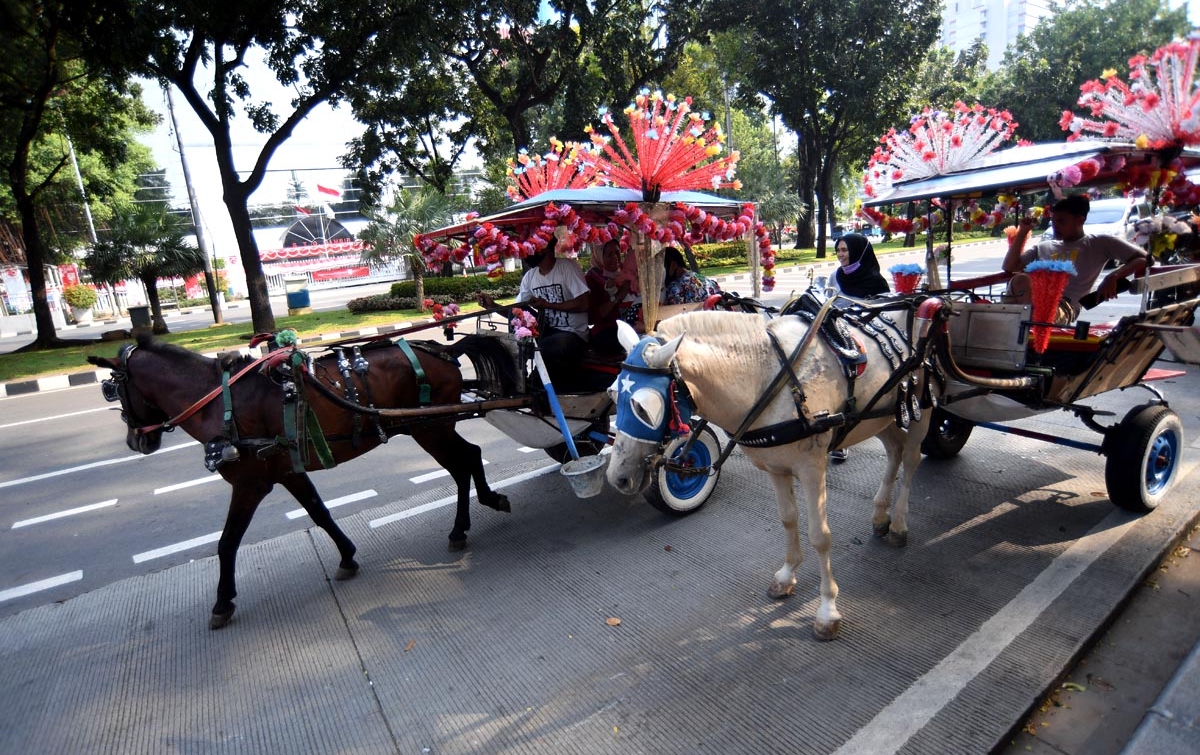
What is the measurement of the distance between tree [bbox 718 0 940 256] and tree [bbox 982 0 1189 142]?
559 inches

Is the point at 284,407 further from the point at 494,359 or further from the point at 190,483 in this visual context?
the point at 190,483

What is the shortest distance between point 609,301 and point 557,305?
73 centimetres

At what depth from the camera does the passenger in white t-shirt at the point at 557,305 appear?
4590mm

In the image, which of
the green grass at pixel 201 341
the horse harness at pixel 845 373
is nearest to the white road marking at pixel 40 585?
the horse harness at pixel 845 373

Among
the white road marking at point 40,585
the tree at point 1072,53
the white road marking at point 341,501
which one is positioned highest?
the tree at point 1072,53

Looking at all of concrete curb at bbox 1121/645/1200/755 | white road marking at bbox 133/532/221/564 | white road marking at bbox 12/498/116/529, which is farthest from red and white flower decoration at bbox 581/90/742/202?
white road marking at bbox 12/498/116/529

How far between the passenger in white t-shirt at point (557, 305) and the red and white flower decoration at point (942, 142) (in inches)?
89.5

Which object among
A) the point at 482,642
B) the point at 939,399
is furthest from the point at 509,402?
the point at 939,399

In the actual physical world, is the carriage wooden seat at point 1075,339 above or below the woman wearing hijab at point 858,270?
below

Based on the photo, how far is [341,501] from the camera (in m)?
5.37

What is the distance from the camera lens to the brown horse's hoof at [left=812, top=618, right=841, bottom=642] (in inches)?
123

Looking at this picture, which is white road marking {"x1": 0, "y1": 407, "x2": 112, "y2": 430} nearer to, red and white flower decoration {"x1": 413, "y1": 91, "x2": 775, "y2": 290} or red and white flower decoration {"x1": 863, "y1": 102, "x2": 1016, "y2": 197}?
red and white flower decoration {"x1": 413, "y1": 91, "x2": 775, "y2": 290}

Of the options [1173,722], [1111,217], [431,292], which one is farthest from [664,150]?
[1111,217]

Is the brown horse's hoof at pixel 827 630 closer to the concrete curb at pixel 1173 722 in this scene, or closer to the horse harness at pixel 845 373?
the horse harness at pixel 845 373
